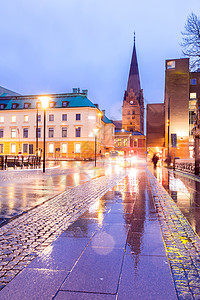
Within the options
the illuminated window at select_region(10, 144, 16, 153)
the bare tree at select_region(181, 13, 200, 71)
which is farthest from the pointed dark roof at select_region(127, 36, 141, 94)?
the bare tree at select_region(181, 13, 200, 71)

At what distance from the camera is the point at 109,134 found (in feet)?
222

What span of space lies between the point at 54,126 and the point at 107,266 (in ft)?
175

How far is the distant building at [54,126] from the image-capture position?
53062 mm

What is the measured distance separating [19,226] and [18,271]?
2.04m

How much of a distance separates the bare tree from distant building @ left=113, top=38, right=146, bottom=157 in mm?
92000

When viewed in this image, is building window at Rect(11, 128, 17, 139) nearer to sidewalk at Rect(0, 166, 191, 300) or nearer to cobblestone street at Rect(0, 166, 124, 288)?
cobblestone street at Rect(0, 166, 124, 288)

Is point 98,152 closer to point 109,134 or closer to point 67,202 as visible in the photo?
point 109,134

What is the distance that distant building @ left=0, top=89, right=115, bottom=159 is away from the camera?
5306 centimetres

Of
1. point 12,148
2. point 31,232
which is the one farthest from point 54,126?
point 31,232

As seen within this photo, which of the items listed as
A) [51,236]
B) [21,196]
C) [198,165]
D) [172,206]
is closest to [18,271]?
[51,236]

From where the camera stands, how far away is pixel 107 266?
303cm

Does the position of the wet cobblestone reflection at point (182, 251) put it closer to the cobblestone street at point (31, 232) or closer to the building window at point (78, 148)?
the cobblestone street at point (31, 232)

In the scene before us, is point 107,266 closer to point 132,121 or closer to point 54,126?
point 54,126

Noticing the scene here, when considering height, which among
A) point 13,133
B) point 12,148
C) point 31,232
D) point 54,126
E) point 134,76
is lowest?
point 31,232
